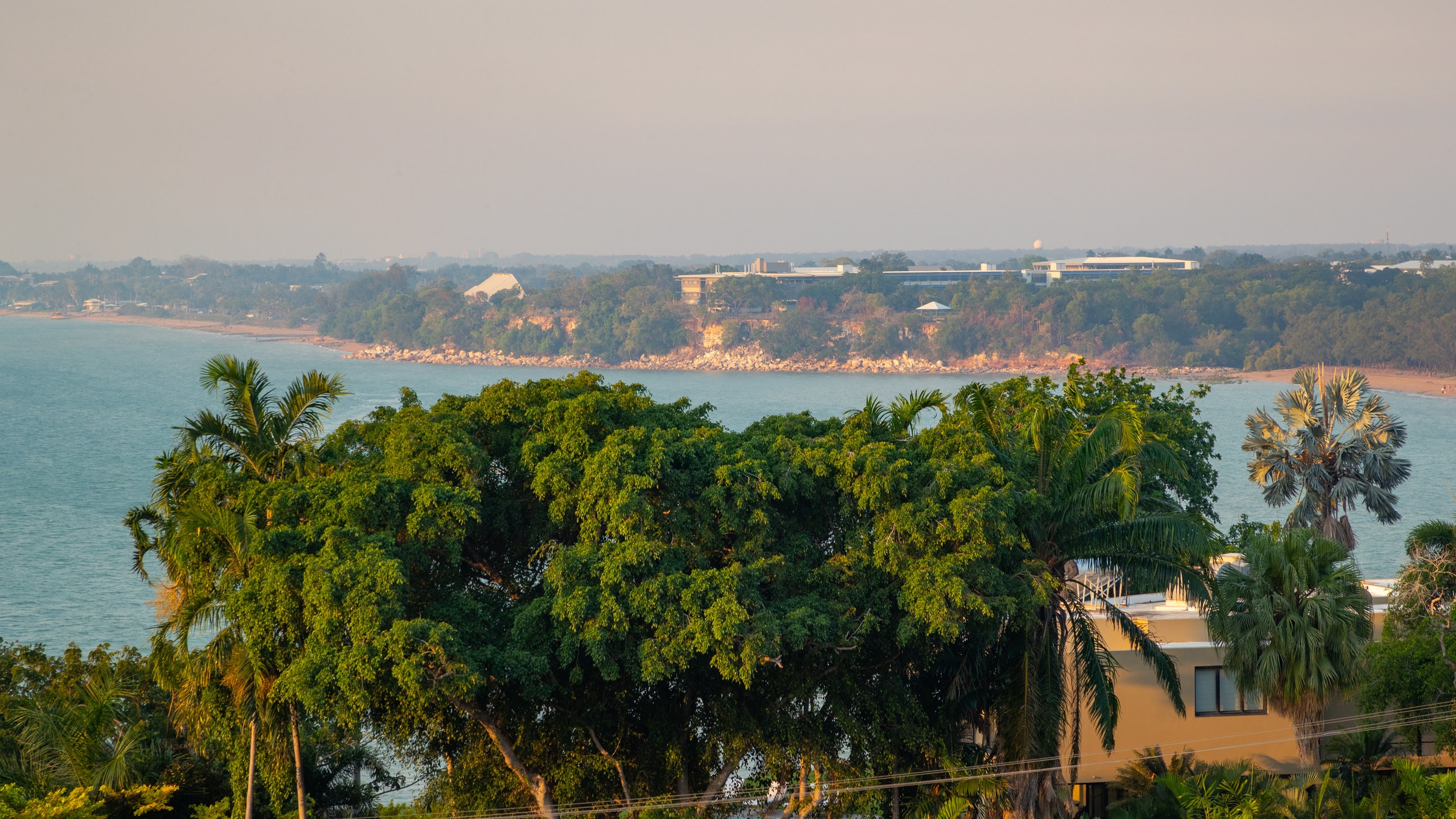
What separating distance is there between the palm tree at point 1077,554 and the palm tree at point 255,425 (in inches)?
352

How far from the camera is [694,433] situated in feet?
54.7

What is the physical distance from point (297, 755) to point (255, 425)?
14.1 feet

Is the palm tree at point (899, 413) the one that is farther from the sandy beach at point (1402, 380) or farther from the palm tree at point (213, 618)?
the sandy beach at point (1402, 380)

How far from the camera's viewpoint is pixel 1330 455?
28.5 metres

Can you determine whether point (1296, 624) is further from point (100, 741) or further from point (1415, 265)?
point (1415, 265)

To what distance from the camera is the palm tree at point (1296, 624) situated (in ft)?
54.4

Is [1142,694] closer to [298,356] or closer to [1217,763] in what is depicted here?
[1217,763]

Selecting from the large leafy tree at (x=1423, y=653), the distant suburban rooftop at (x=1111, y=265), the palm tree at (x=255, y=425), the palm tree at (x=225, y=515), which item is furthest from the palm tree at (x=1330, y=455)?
the distant suburban rooftop at (x=1111, y=265)

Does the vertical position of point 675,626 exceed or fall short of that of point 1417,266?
it falls short

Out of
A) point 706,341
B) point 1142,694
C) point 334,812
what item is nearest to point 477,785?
point 334,812

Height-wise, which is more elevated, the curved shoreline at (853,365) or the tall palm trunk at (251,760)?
the tall palm trunk at (251,760)

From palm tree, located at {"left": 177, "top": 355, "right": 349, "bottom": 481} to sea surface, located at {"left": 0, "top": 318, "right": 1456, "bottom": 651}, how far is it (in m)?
24.5

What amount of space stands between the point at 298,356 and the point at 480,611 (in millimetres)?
143848

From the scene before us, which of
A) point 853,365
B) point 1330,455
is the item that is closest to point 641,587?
point 1330,455
